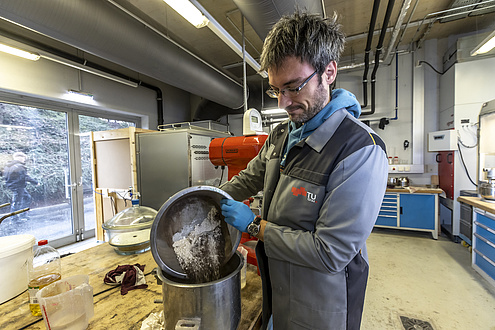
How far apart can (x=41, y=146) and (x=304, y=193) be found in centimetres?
411

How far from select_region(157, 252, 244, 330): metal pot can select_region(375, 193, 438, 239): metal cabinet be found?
4.17 meters

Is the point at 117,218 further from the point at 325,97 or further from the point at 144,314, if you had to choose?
the point at 325,97

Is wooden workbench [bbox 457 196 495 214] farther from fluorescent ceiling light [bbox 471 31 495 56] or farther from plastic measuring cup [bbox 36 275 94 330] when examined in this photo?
plastic measuring cup [bbox 36 275 94 330]

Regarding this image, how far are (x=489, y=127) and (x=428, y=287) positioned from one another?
237 cm

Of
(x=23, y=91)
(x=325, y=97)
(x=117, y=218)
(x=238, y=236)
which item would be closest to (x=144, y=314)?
(x=238, y=236)

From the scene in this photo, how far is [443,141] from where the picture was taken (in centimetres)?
353

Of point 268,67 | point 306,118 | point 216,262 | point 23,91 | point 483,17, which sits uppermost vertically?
point 483,17

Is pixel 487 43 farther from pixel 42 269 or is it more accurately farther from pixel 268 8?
pixel 42 269

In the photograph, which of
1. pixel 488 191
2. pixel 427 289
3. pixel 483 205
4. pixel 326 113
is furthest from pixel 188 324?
pixel 488 191

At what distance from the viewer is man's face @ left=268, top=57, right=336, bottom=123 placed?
2.59 feet

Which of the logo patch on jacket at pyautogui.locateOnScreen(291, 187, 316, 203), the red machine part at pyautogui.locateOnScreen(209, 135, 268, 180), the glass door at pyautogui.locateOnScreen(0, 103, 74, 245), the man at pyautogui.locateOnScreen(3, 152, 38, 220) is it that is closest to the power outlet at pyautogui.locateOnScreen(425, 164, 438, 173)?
the red machine part at pyautogui.locateOnScreen(209, 135, 268, 180)

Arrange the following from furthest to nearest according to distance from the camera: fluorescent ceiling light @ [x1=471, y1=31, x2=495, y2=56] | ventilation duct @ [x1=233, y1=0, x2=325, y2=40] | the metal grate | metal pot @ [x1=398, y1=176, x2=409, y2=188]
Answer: metal pot @ [x1=398, y1=176, x2=409, y2=188]
fluorescent ceiling light @ [x1=471, y1=31, x2=495, y2=56]
the metal grate
ventilation duct @ [x1=233, y1=0, x2=325, y2=40]

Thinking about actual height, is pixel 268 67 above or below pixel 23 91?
below

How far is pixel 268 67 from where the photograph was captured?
0.85 meters
